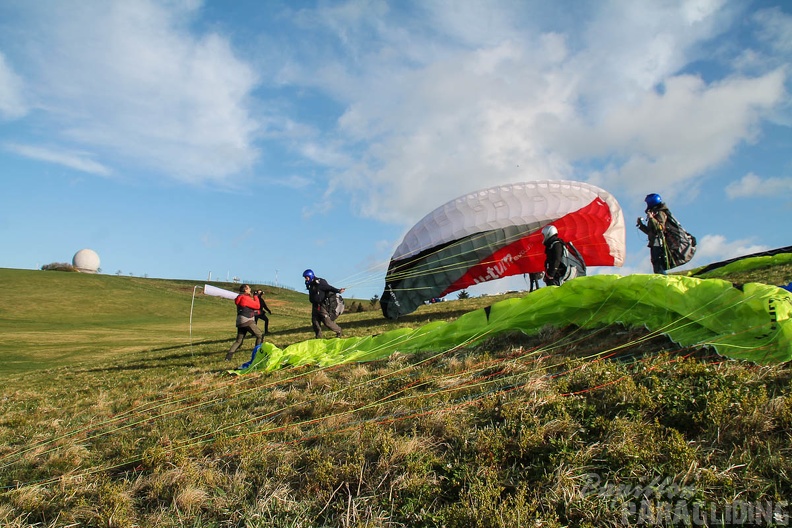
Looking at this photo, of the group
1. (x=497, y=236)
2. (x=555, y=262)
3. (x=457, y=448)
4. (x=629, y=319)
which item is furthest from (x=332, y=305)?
(x=457, y=448)

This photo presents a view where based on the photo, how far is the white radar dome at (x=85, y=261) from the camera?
234ft

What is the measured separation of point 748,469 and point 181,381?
7829 mm

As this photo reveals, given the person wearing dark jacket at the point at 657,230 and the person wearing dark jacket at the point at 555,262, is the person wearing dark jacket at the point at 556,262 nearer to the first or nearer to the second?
the person wearing dark jacket at the point at 555,262

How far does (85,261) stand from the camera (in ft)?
235

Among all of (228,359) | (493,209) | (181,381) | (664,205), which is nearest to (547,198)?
(493,209)

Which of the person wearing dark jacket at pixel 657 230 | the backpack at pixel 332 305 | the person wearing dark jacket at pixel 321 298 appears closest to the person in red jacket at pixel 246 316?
the person wearing dark jacket at pixel 321 298

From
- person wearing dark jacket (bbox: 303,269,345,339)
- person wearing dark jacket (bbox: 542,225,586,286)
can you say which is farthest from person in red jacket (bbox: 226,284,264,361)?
person wearing dark jacket (bbox: 542,225,586,286)

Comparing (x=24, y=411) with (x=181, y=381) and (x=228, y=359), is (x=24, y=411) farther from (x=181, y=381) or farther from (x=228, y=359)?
(x=228, y=359)

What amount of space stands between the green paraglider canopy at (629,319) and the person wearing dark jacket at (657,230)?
629 centimetres

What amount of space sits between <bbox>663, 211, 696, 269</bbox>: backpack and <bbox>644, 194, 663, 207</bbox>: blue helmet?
36cm

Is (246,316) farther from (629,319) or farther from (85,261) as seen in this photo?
(85,261)

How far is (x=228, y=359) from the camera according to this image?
10688mm

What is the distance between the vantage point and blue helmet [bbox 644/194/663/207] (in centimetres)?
1190

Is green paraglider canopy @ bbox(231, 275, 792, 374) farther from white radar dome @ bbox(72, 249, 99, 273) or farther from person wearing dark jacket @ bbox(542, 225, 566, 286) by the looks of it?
white radar dome @ bbox(72, 249, 99, 273)
